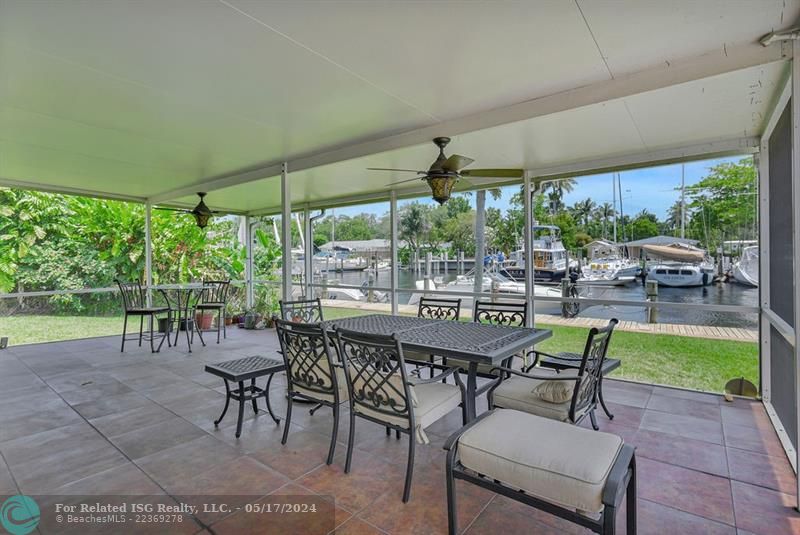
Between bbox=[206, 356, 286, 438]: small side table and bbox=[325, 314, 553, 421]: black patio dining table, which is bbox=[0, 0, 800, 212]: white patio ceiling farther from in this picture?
bbox=[206, 356, 286, 438]: small side table

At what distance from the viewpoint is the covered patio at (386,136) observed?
200 centimetres

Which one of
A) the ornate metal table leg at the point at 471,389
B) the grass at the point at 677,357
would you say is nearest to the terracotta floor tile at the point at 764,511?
the ornate metal table leg at the point at 471,389

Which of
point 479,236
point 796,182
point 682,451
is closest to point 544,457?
point 682,451

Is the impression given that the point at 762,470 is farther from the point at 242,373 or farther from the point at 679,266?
the point at 242,373

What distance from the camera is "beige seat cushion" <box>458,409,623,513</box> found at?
1.49 m

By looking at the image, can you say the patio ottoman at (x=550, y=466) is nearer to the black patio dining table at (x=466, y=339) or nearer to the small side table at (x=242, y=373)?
the black patio dining table at (x=466, y=339)

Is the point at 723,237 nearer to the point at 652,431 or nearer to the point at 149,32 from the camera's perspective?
the point at 652,431

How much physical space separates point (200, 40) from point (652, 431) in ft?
13.5

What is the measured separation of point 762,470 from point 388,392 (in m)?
2.44

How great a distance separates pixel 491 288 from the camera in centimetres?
569

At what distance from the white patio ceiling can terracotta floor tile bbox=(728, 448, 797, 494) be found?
247 cm

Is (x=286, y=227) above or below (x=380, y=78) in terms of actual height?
below

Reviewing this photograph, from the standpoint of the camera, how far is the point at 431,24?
2.01m

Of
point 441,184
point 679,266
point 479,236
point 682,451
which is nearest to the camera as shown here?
point 682,451
